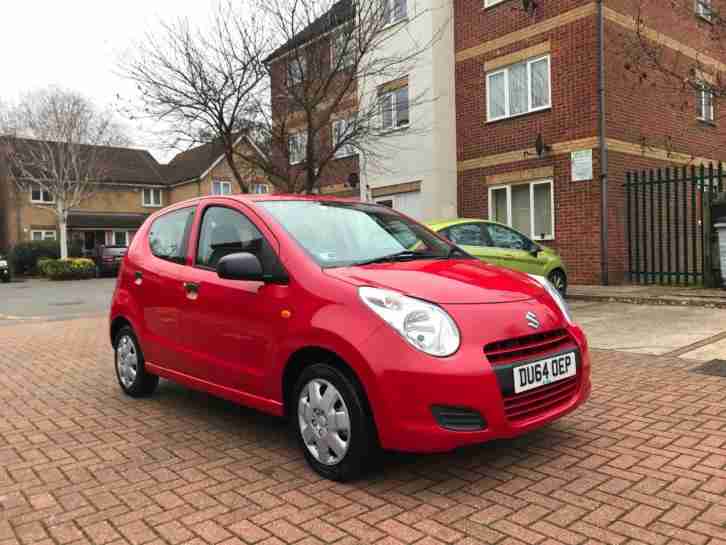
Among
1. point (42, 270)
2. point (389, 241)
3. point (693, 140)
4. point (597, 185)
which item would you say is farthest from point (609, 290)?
point (42, 270)

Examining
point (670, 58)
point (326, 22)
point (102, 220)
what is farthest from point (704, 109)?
point (102, 220)

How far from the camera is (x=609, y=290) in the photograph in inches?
469

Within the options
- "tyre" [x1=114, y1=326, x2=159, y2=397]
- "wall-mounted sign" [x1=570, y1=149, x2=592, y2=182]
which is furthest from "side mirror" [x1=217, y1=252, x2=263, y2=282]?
"wall-mounted sign" [x1=570, y1=149, x2=592, y2=182]

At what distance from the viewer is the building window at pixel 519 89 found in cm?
1413

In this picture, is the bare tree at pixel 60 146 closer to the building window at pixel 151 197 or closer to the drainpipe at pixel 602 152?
the building window at pixel 151 197

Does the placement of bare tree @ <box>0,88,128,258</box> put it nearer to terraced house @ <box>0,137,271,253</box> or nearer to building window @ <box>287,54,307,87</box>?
terraced house @ <box>0,137,271,253</box>

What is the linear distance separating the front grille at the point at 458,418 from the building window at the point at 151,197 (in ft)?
145

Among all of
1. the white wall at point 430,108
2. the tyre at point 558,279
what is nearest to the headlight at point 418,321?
the tyre at point 558,279

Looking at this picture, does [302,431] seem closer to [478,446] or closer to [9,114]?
[478,446]

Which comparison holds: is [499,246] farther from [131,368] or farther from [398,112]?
[398,112]

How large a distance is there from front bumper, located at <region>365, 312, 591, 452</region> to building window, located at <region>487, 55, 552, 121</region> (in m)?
12.2

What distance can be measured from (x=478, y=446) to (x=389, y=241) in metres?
1.47

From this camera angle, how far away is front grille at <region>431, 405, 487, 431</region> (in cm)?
306

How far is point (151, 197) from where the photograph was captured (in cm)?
4444
